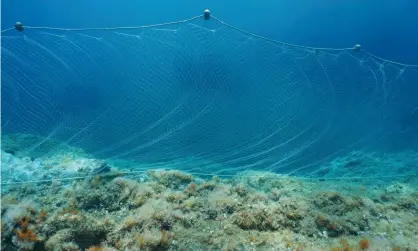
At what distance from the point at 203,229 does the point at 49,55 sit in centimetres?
493

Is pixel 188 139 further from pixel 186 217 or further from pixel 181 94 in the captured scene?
pixel 186 217

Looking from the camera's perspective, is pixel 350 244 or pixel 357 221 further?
pixel 357 221

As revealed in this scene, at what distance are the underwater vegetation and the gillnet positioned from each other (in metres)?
0.91

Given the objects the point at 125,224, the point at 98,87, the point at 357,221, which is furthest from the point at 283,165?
the point at 98,87

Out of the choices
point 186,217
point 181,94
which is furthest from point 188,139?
point 186,217

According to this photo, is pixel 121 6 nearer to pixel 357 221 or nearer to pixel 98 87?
pixel 98 87

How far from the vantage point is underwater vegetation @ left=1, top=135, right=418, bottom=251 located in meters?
4.16

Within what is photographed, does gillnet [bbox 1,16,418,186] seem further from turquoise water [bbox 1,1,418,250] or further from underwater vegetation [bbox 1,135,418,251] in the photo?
underwater vegetation [bbox 1,135,418,251]

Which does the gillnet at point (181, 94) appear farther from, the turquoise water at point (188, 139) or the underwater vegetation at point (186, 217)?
the underwater vegetation at point (186, 217)

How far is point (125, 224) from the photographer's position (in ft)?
14.3

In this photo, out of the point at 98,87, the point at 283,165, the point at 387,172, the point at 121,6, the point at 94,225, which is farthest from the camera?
the point at 121,6

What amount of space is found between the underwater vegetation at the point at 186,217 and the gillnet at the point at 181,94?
0.91 metres

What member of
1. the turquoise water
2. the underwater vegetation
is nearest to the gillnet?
the turquoise water

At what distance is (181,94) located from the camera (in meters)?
6.18
